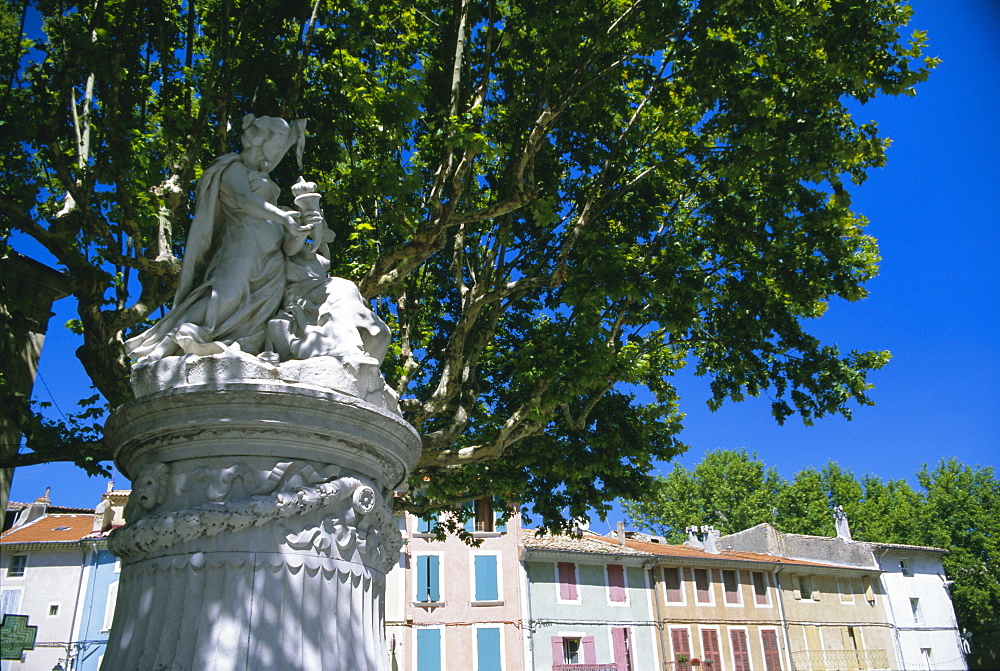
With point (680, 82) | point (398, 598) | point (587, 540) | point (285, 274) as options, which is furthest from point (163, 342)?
point (587, 540)

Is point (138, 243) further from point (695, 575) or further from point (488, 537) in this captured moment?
point (695, 575)

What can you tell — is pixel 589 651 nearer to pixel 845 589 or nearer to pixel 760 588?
pixel 760 588

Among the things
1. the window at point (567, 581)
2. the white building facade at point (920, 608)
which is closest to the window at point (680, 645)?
the window at point (567, 581)

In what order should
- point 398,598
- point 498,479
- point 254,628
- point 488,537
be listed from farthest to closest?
point 488,537
point 398,598
point 498,479
point 254,628

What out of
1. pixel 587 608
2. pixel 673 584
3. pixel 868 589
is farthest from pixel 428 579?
pixel 868 589

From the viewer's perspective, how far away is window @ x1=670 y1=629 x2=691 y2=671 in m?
29.1

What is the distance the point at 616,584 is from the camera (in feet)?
95.7

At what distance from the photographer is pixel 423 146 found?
424 inches

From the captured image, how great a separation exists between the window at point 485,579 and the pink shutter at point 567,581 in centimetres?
236

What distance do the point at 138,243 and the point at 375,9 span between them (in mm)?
4109

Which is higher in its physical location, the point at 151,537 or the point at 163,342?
the point at 163,342

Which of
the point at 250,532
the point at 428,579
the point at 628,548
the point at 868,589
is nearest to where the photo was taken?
the point at 250,532

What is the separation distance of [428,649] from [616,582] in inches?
291

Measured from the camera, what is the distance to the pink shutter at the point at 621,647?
27984 millimetres
